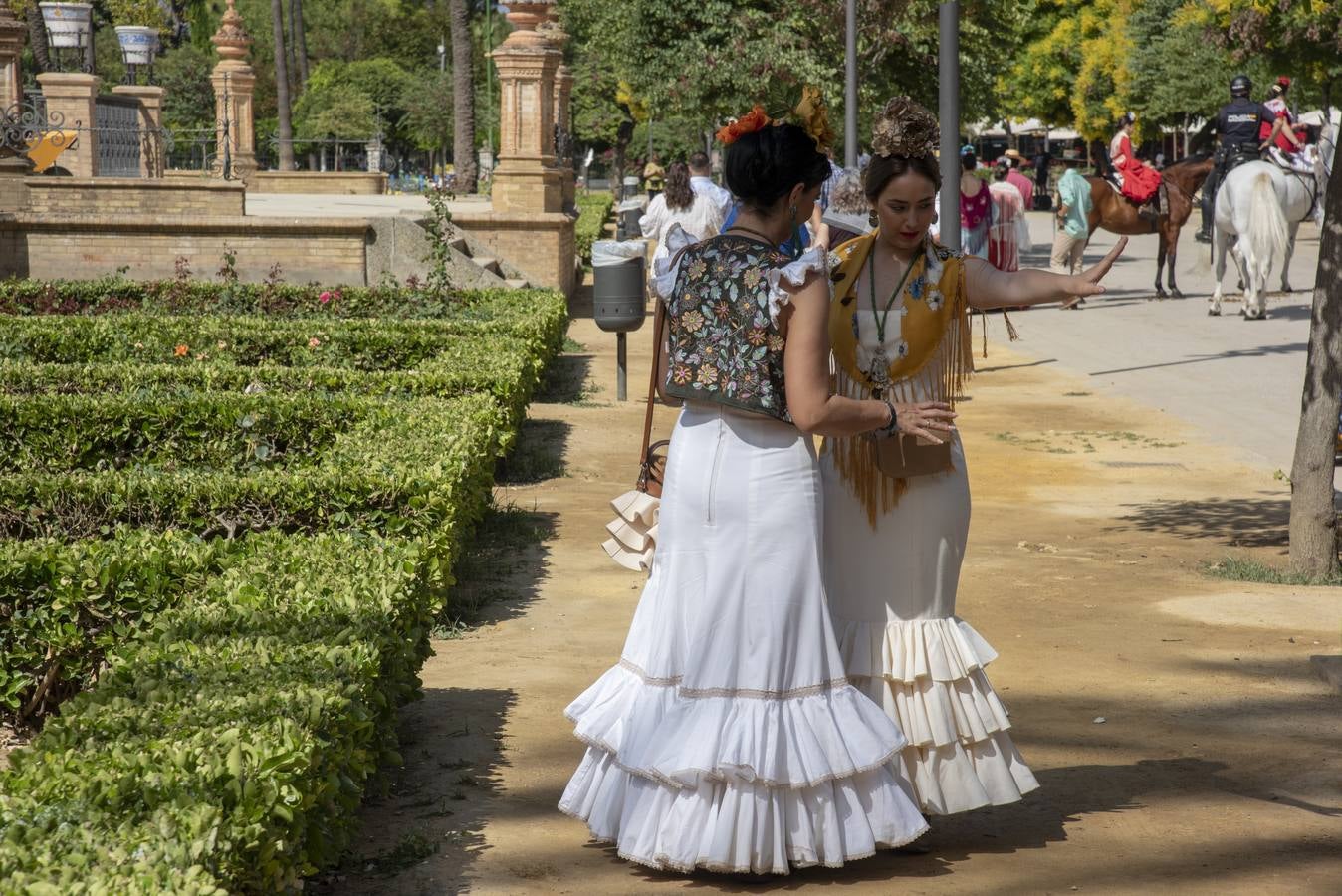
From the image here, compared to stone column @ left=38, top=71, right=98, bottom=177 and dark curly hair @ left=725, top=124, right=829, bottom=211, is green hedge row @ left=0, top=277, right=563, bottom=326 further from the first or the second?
dark curly hair @ left=725, top=124, right=829, bottom=211

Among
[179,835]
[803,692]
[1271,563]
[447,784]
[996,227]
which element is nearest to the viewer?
[179,835]

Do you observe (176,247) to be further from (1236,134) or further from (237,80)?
(237,80)

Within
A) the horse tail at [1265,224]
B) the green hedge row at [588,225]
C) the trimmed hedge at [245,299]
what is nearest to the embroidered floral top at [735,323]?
the trimmed hedge at [245,299]

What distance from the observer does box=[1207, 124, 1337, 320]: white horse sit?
2020 cm

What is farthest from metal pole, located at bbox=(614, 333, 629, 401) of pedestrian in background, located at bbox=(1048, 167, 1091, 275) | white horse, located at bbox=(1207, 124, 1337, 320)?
white horse, located at bbox=(1207, 124, 1337, 320)

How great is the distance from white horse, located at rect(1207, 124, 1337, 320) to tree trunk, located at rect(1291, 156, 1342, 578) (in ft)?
42.8

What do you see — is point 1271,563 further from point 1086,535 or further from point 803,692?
point 803,692

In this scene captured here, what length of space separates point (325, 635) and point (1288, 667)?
383 centimetres

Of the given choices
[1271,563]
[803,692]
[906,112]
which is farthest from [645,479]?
[1271,563]

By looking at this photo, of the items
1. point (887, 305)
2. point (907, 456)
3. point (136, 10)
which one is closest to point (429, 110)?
point (136, 10)

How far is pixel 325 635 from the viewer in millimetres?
4598

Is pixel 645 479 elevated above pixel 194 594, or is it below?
above

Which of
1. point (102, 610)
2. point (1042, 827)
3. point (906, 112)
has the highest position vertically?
point (906, 112)

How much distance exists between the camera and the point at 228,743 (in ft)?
11.5
